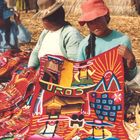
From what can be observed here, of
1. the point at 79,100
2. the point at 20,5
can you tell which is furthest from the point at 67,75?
the point at 20,5

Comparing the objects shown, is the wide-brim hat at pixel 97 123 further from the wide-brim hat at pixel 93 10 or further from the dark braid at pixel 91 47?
the wide-brim hat at pixel 93 10

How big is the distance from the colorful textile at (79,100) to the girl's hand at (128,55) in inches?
3.5

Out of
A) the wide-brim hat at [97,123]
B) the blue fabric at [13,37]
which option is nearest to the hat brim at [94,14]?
the wide-brim hat at [97,123]

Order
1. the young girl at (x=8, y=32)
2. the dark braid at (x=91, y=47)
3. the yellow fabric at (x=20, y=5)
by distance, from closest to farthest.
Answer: the dark braid at (x=91, y=47)
the young girl at (x=8, y=32)
the yellow fabric at (x=20, y=5)

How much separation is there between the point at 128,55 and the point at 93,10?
625 millimetres

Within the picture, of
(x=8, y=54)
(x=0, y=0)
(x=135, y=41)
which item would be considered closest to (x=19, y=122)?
(x=8, y=54)

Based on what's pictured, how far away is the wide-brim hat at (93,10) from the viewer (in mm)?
5125

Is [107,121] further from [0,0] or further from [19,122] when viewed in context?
[0,0]

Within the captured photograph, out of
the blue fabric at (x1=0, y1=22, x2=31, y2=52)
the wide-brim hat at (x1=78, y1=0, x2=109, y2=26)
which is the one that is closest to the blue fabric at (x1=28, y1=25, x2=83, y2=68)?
the wide-brim hat at (x1=78, y1=0, x2=109, y2=26)

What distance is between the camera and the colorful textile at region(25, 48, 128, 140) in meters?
4.89

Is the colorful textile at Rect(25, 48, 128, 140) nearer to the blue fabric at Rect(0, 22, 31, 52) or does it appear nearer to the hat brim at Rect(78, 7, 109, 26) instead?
the hat brim at Rect(78, 7, 109, 26)

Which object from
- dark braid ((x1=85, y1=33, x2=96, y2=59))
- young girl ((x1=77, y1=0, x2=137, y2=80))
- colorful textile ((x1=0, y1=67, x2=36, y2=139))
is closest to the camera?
young girl ((x1=77, y1=0, x2=137, y2=80))

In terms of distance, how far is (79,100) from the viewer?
525cm

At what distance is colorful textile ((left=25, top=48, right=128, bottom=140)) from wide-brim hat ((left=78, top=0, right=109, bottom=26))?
1.33ft
